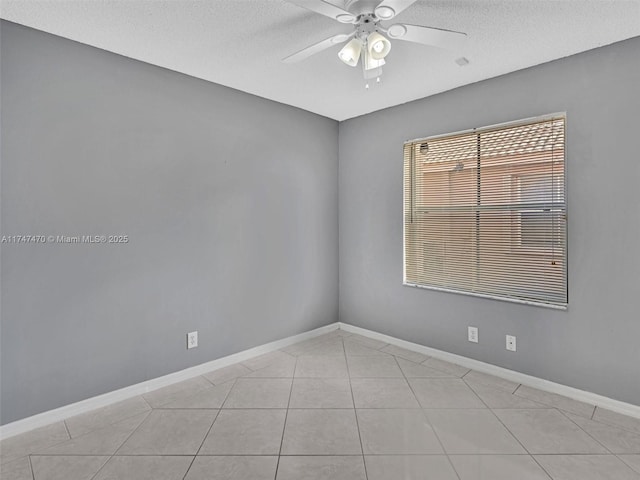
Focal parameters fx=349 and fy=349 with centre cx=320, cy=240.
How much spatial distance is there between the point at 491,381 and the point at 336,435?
4.75 feet

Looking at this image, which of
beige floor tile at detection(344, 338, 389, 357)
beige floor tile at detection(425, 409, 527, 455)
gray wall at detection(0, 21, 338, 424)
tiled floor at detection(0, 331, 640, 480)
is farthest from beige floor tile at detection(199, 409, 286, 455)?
beige floor tile at detection(344, 338, 389, 357)

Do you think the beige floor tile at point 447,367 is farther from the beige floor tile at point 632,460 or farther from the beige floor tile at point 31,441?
the beige floor tile at point 31,441

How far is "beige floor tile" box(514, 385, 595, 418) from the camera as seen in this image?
2.33 meters

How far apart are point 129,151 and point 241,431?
6.71 feet

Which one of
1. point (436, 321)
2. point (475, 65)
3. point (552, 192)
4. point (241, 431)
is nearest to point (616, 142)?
Answer: point (552, 192)

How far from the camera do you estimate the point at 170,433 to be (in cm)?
210

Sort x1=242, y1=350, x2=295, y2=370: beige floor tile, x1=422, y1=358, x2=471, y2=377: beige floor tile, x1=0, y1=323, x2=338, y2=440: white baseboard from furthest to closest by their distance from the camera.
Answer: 1. x1=242, y1=350, x2=295, y2=370: beige floor tile
2. x1=422, y1=358, x2=471, y2=377: beige floor tile
3. x1=0, y1=323, x2=338, y2=440: white baseboard

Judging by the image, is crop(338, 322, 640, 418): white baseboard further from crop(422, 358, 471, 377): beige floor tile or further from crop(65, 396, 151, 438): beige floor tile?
crop(65, 396, 151, 438): beige floor tile

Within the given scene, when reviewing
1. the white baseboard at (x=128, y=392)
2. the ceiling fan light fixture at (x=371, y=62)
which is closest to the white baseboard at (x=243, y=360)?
the white baseboard at (x=128, y=392)

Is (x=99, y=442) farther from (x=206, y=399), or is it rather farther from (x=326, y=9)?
(x=326, y=9)

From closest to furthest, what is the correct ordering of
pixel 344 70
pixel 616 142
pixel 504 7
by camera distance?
1. pixel 504 7
2. pixel 616 142
3. pixel 344 70

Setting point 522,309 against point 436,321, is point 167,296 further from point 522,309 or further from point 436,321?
point 522,309

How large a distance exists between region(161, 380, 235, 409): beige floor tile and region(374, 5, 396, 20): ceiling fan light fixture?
2.55 m

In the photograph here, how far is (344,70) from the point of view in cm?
271
